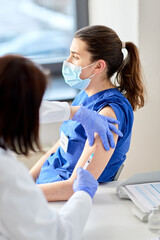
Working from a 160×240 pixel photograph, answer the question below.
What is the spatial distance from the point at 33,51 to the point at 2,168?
2.28 metres

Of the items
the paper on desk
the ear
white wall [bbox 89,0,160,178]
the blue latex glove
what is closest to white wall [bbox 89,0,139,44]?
white wall [bbox 89,0,160,178]

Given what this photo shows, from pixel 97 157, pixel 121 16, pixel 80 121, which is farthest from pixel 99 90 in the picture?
pixel 121 16

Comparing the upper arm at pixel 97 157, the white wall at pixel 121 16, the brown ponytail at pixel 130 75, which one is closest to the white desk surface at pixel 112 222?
the upper arm at pixel 97 157

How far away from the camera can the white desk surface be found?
1.44m

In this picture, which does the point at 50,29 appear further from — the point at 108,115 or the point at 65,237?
the point at 65,237

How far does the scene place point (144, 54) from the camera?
269cm

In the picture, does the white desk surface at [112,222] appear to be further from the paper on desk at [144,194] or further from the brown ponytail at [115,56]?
the brown ponytail at [115,56]

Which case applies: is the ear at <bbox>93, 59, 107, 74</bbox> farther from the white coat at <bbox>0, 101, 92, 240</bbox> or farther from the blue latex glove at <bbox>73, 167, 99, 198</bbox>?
the white coat at <bbox>0, 101, 92, 240</bbox>

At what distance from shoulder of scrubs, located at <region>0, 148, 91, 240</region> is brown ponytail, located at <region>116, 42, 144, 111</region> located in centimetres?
108

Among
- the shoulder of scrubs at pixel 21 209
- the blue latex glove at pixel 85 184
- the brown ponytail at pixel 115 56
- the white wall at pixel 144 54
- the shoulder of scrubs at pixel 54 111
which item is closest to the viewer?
the shoulder of scrubs at pixel 21 209

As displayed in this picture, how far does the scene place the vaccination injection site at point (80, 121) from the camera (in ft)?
3.75

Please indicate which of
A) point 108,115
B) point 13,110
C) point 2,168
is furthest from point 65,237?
point 108,115

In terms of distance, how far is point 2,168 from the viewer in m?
1.11

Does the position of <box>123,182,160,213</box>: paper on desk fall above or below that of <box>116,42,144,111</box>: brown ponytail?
below
